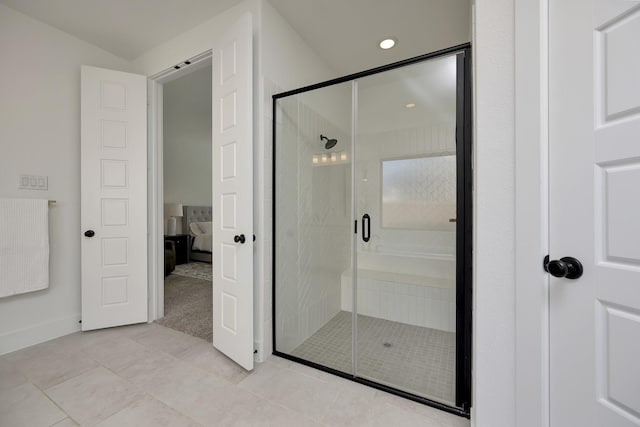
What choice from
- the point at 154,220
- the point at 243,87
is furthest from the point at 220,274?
the point at 243,87

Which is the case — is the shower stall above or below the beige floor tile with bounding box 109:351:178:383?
above

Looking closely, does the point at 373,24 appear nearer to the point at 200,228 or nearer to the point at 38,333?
the point at 38,333

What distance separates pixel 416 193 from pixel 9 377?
3284 mm

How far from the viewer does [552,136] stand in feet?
3.08

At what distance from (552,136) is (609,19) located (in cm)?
37

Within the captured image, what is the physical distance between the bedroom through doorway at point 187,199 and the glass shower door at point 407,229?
4.90 feet

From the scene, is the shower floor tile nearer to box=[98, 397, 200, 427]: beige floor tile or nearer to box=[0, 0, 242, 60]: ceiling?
box=[98, 397, 200, 427]: beige floor tile

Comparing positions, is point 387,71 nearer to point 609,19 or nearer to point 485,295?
point 609,19

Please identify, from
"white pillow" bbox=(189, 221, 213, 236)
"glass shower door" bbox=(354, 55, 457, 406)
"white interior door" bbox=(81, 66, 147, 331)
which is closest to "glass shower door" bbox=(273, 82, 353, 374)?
"glass shower door" bbox=(354, 55, 457, 406)

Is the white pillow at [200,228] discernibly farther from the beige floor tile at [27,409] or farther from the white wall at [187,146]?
the beige floor tile at [27,409]

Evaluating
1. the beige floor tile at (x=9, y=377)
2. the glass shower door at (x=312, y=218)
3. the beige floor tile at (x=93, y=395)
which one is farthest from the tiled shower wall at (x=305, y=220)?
the beige floor tile at (x=9, y=377)

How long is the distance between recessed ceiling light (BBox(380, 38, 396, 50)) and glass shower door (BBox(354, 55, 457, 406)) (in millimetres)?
537

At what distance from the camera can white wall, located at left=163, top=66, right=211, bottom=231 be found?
4.00 metres

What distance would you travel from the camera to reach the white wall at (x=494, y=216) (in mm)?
1033
